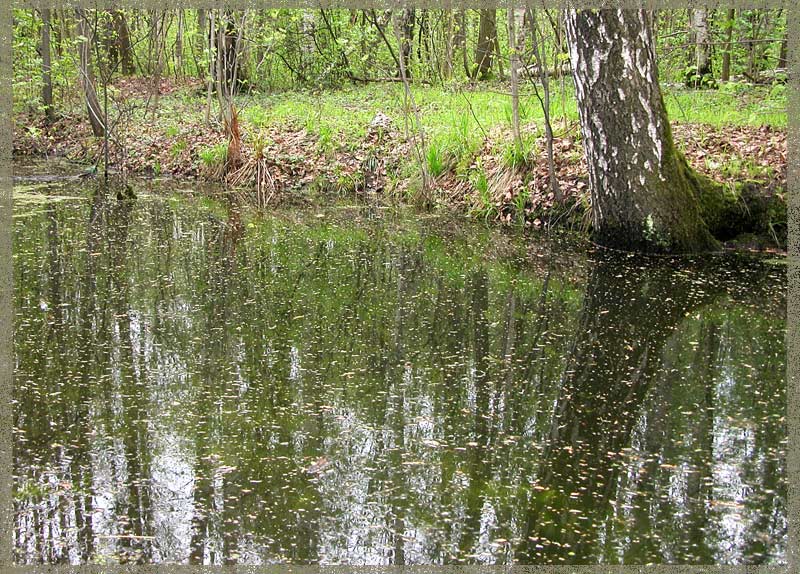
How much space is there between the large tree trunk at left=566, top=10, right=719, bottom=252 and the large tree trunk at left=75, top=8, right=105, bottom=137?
23.1ft

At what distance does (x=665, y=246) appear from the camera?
6879 mm

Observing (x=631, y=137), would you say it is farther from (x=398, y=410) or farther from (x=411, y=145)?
(x=398, y=410)

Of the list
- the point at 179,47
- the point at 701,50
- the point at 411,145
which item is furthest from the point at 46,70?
the point at 701,50

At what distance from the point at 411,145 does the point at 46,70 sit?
6.67 metres

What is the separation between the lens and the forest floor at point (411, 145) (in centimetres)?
805

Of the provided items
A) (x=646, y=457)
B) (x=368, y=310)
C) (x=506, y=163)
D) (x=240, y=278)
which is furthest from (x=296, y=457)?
(x=506, y=163)

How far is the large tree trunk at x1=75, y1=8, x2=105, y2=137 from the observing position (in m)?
11.2

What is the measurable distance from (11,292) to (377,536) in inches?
153

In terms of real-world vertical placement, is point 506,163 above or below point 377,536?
above

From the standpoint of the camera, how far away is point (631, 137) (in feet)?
22.0

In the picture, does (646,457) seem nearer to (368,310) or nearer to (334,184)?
(368,310)

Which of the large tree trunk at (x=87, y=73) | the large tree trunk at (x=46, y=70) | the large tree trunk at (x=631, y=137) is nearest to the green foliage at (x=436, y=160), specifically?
the large tree trunk at (x=631, y=137)

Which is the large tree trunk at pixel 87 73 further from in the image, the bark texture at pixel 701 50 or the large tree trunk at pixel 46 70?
the bark texture at pixel 701 50

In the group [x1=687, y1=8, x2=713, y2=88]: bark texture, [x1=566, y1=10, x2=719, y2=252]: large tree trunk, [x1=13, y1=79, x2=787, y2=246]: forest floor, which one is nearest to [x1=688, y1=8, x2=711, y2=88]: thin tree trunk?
[x1=687, y1=8, x2=713, y2=88]: bark texture
